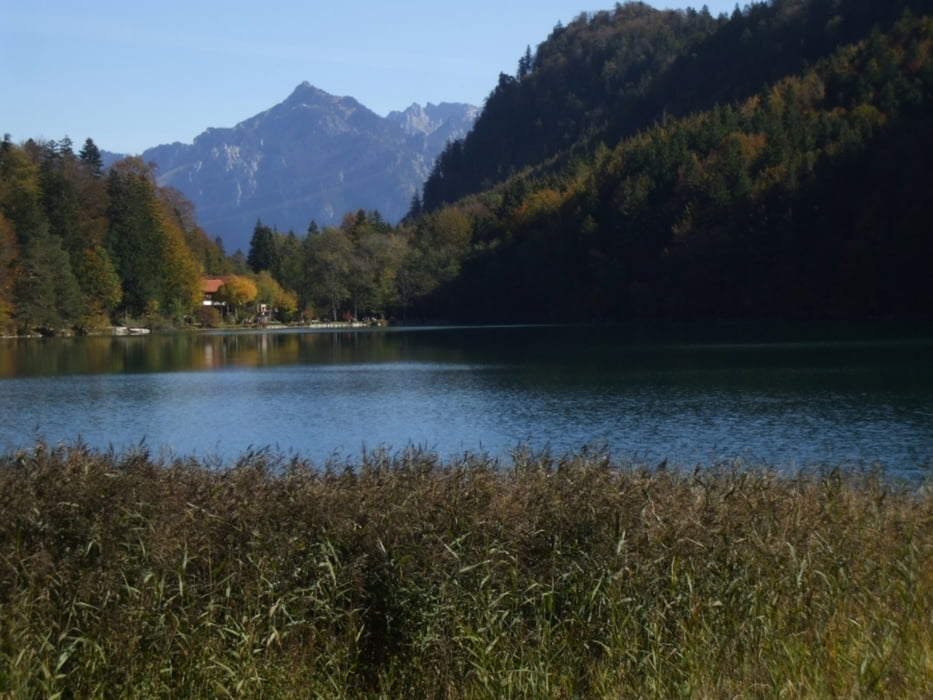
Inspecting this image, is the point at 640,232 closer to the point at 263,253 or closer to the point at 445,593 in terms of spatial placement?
the point at 263,253

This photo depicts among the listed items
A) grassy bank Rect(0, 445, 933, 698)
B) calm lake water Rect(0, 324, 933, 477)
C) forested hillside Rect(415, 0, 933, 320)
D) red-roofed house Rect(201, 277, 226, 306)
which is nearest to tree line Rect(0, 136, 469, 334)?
red-roofed house Rect(201, 277, 226, 306)

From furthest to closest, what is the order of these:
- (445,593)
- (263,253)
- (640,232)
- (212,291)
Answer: (263,253)
(212,291)
(640,232)
(445,593)

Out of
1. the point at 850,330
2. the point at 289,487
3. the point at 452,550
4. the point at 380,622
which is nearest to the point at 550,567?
the point at 452,550

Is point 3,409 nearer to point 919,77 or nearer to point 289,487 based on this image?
point 289,487

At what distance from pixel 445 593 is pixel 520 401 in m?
27.3

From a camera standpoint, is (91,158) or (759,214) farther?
(91,158)

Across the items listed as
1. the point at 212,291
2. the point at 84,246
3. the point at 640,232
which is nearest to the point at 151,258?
the point at 84,246

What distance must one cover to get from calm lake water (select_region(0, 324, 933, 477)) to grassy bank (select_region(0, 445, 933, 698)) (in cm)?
391

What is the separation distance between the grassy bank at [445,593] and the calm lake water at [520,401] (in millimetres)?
3907

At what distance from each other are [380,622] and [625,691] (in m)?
2.15

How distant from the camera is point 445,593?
26.6 feet

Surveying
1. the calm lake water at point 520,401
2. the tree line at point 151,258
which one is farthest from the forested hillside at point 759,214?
the calm lake water at point 520,401

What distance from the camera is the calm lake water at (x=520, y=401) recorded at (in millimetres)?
24594

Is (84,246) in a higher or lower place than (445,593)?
higher
